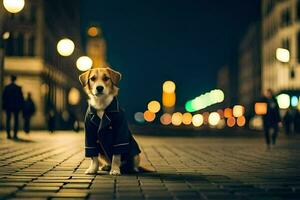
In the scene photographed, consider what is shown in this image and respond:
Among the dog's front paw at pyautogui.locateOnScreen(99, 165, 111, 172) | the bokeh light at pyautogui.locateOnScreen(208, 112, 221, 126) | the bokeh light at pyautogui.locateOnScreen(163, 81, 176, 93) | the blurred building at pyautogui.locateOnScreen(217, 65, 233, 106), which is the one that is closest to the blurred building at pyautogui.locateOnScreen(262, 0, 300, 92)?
the bokeh light at pyautogui.locateOnScreen(208, 112, 221, 126)

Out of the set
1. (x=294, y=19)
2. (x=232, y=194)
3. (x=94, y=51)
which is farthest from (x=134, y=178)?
(x=94, y=51)

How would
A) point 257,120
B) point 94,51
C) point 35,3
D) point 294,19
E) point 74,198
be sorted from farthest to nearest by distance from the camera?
point 94,51, point 294,19, point 257,120, point 35,3, point 74,198

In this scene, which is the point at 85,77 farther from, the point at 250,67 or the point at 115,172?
the point at 250,67

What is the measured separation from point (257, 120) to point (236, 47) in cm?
8759

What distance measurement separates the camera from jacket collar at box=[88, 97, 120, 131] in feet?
29.0

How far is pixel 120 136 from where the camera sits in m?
8.91

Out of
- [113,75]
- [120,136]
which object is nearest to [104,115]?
[120,136]

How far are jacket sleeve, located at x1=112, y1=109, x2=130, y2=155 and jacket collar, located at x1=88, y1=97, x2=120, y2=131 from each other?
12 cm

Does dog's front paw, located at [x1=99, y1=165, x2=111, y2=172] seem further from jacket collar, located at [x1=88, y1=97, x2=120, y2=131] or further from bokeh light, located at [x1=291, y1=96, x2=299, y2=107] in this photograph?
bokeh light, located at [x1=291, y1=96, x2=299, y2=107]

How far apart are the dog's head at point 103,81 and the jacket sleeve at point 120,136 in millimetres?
357

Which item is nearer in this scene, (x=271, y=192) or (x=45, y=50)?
(x=271, y=192)

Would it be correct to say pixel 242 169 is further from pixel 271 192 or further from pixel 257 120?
pixel 257 120

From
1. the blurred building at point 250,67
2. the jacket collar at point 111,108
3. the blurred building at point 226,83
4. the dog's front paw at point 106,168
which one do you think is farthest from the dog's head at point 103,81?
the blurred building at point 226,83

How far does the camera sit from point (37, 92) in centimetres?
5234
